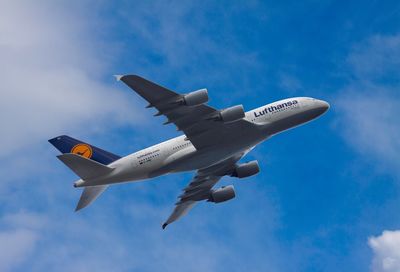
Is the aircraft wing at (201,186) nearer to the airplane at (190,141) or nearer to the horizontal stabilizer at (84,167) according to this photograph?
the airplane at (190,141)

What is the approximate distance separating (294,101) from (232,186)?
13697 mm

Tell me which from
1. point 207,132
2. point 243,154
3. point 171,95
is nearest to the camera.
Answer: point 171,95

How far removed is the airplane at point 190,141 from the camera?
60.2 meters

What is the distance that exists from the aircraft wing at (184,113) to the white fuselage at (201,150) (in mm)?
1130

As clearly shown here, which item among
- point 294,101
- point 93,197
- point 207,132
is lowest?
point 93,197

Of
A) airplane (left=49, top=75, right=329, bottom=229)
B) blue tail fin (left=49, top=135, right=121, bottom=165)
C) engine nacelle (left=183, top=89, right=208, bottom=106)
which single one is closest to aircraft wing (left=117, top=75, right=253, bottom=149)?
airplane (left=49, top=75, right=329, bottom=229)

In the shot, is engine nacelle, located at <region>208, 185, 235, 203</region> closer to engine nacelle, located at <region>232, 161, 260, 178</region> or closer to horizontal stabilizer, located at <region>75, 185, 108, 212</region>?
engine nacelle, located at <region>232, 161, 260, 178</region>

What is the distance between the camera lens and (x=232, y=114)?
2389 inches

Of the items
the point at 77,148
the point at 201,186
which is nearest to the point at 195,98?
the point at 77,148

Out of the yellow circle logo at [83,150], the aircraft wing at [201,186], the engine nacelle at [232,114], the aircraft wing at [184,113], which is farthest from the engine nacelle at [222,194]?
the yellow circle logo at [83,150]

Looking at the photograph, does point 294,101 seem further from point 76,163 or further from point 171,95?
point 76,163

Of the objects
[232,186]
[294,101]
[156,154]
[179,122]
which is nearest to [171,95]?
[179,122]

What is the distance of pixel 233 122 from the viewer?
61406mm

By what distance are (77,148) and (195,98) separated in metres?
16.1
